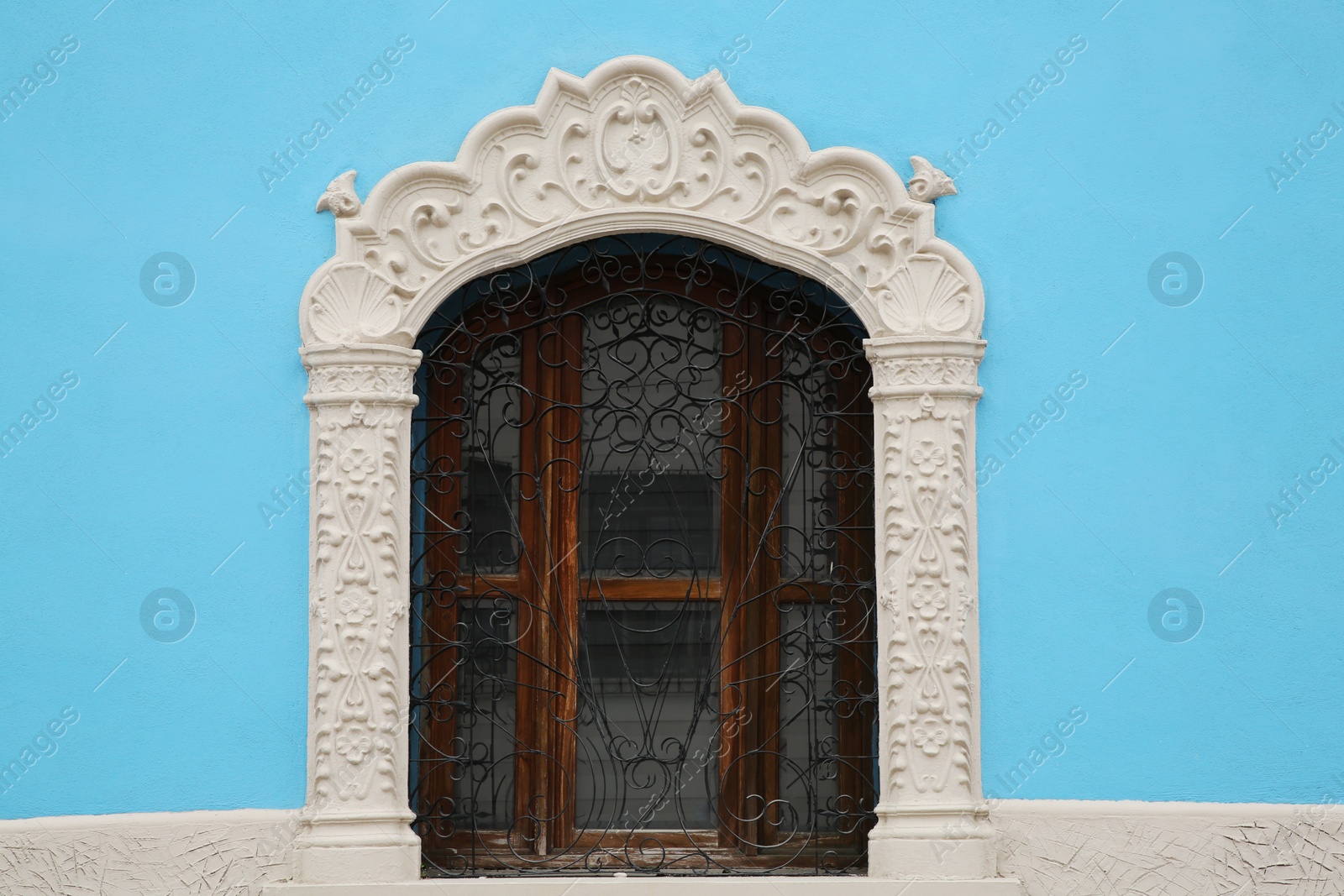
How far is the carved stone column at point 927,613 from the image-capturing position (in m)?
4.16

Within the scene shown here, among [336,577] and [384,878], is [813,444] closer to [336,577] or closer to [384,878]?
[336,577]

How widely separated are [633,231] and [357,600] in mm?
1524

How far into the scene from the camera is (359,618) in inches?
166

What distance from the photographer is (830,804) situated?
4.45 metres

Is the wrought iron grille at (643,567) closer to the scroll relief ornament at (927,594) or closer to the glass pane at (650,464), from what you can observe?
the glass pane at (650,464)

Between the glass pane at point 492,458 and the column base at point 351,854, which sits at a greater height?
the glass pane at point 492,458

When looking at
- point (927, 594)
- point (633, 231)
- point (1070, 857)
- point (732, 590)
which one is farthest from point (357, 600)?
point (1070, 857)

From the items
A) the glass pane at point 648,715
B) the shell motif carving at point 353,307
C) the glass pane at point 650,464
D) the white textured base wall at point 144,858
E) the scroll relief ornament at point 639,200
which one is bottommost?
the white textured base wall at point 144,858

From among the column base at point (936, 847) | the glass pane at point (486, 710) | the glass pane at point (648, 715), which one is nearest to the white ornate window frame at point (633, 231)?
the column base at point (936, 847)

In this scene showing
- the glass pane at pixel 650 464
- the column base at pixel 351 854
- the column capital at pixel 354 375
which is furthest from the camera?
the glass pane at pixel 650 464

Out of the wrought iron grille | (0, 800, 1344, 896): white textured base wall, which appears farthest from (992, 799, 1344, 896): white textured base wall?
the wrought iron grille

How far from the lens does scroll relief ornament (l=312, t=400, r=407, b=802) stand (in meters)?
4.18

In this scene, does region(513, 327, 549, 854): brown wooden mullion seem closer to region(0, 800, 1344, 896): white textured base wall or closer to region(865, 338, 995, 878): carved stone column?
region(0, 800, 1344, 896): white textured base wall

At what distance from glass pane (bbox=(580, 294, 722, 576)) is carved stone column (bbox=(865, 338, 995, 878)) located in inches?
24.5
